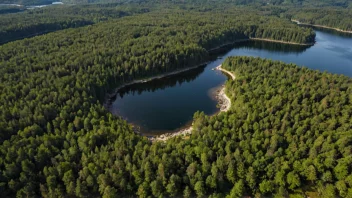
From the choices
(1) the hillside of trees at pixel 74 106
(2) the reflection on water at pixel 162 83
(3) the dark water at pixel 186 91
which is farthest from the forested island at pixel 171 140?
(3) the dark water at pixel 186 91

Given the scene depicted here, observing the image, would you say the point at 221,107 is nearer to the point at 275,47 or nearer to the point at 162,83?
the point at 162,83

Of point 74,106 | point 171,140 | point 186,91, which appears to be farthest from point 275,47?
point 74,106

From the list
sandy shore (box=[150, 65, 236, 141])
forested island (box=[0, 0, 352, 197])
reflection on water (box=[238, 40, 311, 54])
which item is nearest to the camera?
forested island (box=[0, 0, 352, 197])


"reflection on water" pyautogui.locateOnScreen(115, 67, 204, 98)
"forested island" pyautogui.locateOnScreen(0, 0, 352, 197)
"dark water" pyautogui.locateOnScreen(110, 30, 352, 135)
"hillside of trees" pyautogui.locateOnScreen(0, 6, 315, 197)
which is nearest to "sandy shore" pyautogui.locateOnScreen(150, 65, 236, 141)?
"dark water" pyautogui.locateOnScreen(110, 30, 352, 135)

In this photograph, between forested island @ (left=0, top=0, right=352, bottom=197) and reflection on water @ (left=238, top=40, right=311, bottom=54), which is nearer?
forested island @ (left=0, top=0, right=352, bottom=197)

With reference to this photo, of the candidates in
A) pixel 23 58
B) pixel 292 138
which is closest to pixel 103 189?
pixel 292 138

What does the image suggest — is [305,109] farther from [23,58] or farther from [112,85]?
[23,58]

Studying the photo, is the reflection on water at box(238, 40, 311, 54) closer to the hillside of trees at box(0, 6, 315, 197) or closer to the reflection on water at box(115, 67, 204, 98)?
the hillside of trees at box(0, 6, 315, 197)

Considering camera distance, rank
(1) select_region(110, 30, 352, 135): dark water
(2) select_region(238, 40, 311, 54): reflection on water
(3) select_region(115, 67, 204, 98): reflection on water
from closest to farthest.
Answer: (1) select_region(110, 30, 352, 135): dark water
(3) select_region(115, 67, 204, 98): reflection on water
(2) select_region(238, 40, 311, 54): reflection on water
